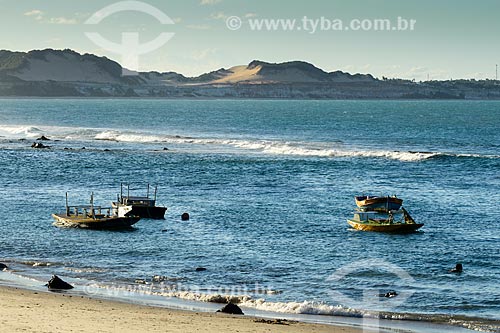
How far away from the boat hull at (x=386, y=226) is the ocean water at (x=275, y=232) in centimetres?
57

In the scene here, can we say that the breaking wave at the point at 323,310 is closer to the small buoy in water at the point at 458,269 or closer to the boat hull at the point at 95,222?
the small buoy in water at the point at 458,269

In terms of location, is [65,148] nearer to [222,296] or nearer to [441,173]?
[441,173]

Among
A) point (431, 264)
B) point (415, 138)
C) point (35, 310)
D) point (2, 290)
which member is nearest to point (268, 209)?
point (431, 264)

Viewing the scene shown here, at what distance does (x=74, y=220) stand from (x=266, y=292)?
748 inches

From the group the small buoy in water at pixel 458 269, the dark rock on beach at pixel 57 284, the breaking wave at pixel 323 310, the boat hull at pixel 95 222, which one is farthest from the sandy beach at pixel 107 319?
the boat hull at pixel 95 222

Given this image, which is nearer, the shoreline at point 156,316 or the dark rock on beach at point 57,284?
the shoreline at point 156,316

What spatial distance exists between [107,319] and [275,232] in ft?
74.6

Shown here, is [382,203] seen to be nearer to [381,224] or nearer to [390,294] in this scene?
[381,224]

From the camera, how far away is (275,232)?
4931 cm

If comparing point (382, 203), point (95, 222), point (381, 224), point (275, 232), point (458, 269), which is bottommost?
point (458, 269)

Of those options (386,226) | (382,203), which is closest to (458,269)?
(386,226)

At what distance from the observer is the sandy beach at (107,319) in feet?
83.8

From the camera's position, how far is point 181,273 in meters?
38.8

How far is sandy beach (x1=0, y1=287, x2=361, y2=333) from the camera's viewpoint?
25547 millimetres
